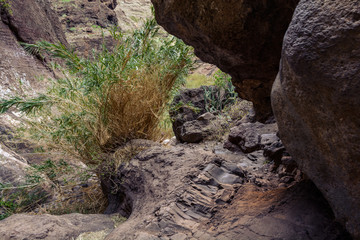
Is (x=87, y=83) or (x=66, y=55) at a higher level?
(x=66, y=55)

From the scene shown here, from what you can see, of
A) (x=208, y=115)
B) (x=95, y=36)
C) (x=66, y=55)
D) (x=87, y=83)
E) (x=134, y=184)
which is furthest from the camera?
(x=95, y=36)

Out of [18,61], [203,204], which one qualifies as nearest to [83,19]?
[18,61]

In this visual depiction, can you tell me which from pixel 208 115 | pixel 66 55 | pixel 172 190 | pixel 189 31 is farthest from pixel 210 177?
pixel 208 115

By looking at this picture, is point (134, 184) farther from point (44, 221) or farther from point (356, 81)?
point (356, 81)

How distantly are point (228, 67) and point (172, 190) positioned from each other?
0.98 meters

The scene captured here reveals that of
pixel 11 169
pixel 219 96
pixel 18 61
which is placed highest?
pixel 18 61

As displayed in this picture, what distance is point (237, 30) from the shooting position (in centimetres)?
162

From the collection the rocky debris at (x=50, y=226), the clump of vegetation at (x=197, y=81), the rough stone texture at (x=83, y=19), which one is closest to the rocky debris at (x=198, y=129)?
the rocky debris at (x=50, y=226)

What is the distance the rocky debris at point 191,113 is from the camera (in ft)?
14.0

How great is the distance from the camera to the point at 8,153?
3596mm

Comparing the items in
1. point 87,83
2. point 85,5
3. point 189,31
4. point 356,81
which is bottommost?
point 356,81

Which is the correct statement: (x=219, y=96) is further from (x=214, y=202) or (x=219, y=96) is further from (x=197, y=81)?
(x=197, y=81)

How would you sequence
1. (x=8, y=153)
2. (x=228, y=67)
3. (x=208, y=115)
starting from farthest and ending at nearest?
(x=208, y=115) < (x=8, y=153) < (x=228, y=67)

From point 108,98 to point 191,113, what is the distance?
2292 millimetres
